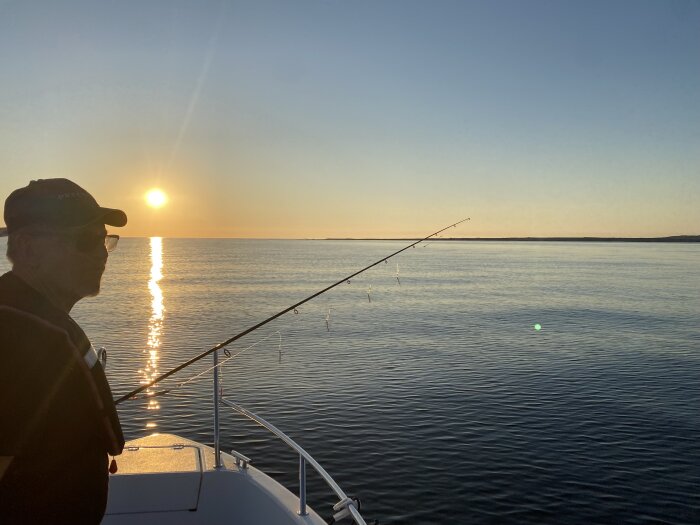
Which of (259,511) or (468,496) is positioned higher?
(259,511)

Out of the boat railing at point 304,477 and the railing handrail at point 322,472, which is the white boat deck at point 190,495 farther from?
the railing handrail at point 322,472

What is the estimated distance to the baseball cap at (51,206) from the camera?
7.73 feet

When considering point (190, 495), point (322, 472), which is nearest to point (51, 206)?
point (322, 472)

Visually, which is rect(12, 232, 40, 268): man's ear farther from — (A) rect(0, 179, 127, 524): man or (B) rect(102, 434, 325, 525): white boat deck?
(B) rect(102, 434, 325, 525): white boat deck

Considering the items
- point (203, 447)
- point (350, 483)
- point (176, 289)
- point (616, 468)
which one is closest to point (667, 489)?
point (616, 468)

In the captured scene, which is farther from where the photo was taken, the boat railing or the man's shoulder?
the boat railing

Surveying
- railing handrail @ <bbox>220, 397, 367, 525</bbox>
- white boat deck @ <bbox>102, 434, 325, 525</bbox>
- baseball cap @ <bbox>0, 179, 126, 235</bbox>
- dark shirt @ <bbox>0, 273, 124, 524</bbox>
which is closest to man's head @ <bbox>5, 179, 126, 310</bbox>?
baseball cap @ <bbox>0, 179, 126, 235</bbox>

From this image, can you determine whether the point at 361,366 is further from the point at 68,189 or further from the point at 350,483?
the point at 68,189

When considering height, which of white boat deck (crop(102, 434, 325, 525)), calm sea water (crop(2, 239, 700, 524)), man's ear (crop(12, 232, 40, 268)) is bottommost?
calm sea water (crop(2, 239, 700, 524))

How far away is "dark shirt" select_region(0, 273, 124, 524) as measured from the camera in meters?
2.01

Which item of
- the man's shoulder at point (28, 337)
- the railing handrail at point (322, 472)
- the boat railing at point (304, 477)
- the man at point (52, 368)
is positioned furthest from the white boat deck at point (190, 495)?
the man's shoulder at point (28, 337)

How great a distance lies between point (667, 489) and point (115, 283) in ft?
301

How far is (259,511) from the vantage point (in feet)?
19.8

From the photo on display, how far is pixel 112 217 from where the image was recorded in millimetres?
2600
